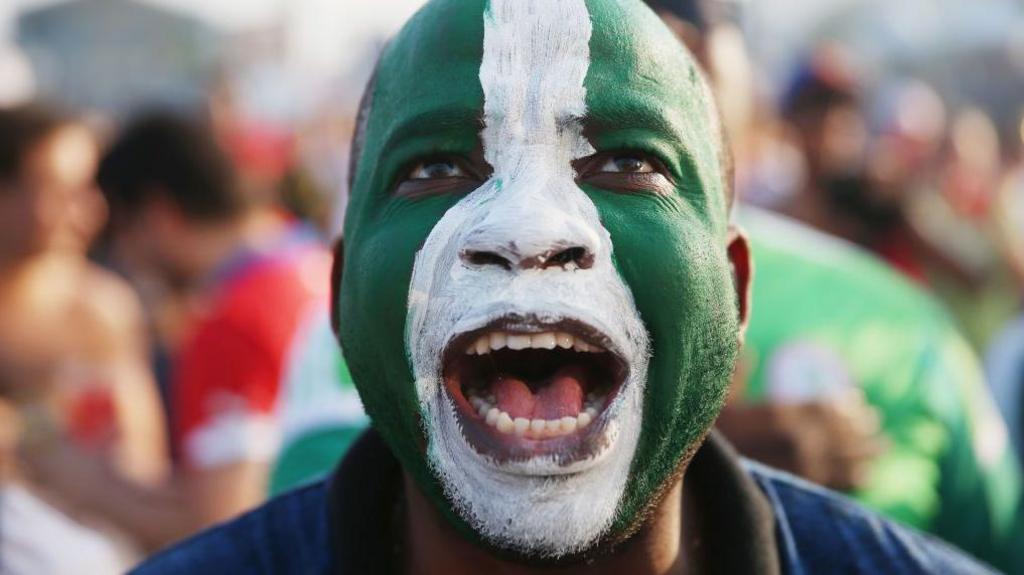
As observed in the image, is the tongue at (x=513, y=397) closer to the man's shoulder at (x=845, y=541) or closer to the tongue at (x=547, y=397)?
the tongue at (x=547, y=397)

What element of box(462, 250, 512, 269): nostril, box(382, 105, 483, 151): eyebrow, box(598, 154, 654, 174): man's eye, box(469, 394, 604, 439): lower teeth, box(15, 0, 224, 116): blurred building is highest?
box(15, 0, 224, 116): blurred building

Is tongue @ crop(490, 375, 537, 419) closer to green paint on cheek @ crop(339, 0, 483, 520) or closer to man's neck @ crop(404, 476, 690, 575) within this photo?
green paint on cheek @ crop(339, 0, 483, 520)

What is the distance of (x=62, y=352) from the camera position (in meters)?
4.01

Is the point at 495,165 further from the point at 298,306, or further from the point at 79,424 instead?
the point at 79,424

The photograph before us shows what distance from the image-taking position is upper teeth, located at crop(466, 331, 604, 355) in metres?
1.48

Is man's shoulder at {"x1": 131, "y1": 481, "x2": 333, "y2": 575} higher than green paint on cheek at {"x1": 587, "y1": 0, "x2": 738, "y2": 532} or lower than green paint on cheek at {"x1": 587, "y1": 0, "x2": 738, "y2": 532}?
lower

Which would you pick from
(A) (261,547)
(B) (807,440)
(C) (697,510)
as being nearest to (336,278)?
(A) (261,547)

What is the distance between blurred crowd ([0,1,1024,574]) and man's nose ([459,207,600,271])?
121cm

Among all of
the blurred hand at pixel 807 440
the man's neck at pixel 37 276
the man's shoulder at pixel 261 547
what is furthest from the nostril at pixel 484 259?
the man's neck at pixel 37 276

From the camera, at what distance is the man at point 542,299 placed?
1516 mm

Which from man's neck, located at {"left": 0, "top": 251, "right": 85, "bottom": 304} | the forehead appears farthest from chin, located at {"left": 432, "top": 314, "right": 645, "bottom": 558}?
man's neck, located at {"left": 0, "top": 251, "right": 85, "bottom": 304}

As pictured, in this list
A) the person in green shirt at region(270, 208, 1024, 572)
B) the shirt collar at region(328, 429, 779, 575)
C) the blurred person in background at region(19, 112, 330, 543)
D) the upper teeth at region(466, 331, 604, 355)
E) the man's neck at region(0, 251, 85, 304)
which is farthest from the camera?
the man's neck at region(0, 251, 85, 304)

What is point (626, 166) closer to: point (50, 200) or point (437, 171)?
point (437, 171)

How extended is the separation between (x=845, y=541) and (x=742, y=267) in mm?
422
